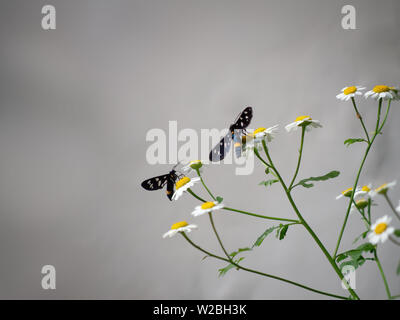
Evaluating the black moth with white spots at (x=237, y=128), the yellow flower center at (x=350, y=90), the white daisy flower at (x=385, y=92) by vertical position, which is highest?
the yellow flower center at (x=350, y=90)

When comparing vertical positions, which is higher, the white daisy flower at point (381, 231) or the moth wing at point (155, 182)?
the moth wing at point (155, 182)

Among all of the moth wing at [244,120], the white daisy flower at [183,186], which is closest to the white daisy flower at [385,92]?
the moth wing at [244,120]

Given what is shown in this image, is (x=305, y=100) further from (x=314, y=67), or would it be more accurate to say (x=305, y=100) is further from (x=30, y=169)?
(x=30, y=169)

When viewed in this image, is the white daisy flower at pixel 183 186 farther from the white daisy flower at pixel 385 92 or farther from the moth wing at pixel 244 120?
the white daisy flower at pixel 385 92

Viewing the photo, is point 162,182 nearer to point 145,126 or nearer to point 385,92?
point 385,92

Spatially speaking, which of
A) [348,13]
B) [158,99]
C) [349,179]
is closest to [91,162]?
[158,99]

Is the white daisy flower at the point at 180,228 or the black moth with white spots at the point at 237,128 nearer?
the white daisy flower at the point at 180,228
